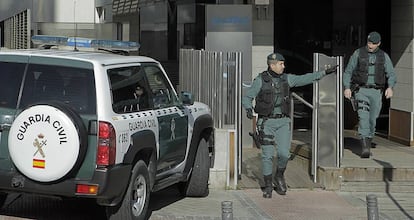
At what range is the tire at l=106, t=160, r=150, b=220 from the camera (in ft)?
22.0

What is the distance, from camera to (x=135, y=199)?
6.96m

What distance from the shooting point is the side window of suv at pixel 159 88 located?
747cm

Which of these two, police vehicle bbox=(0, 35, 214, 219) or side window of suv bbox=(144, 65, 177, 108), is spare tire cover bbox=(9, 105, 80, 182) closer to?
police vehicle bbox=(0, 35, 214, 219)

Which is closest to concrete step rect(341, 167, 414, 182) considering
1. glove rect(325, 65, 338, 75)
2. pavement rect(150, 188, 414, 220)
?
pavement rect(150, 188, 414, 220)

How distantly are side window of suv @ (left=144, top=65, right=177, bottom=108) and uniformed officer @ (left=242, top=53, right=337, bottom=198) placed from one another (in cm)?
107

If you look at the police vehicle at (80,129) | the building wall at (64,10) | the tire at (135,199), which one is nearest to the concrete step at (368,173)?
the police vehicle at (80,129)

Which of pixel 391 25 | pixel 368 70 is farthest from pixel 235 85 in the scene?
pixel 391 25

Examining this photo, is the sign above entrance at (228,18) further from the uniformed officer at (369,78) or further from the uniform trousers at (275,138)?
the uniform trousers at (275,138)

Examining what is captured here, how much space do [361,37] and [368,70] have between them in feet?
14.1

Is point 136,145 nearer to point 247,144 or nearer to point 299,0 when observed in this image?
point 247,144

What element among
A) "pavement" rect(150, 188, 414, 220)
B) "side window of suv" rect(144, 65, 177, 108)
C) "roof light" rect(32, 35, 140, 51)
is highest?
"roof light" rect(32, 35, 140, 51)

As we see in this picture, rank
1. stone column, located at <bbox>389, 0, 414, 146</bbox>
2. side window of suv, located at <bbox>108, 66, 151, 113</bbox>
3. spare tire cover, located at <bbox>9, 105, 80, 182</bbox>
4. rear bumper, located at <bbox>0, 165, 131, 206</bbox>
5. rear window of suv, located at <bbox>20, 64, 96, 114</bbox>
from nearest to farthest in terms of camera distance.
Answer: spare tire cover, located at <bbox>9, 105, 80, 182</bbox> → rear bumper, located at <bbox>0, 165, 131, 206</bbox> → rear window of suv, located at <bbox>20, 64, 96, 114</bbox> → side window of suv, located at <bbox>108, 66, 151, 113</bbox> → stone column, located at <bbox>389, 0, 414, 146</bbox>

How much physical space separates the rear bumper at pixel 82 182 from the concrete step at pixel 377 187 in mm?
3865

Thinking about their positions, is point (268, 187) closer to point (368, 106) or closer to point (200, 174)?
point (200, 174)
